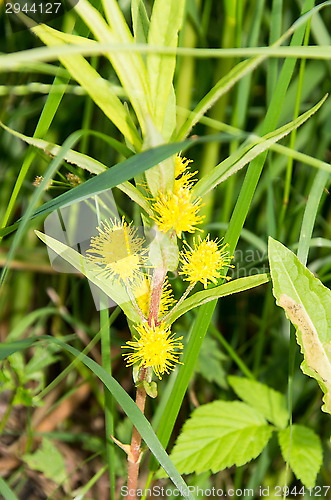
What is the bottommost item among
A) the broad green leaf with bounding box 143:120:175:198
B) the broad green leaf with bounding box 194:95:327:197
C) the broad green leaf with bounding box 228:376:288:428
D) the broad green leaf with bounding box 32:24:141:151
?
the broad green leaf with bounding box 228:376:288:428

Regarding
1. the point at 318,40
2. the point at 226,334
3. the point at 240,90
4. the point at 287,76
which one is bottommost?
the point at 226,334

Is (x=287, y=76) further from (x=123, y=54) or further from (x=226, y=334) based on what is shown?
(x=226, y=334)

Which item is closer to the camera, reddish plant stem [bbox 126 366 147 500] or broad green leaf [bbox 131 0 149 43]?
broad green leaf [bbox 131 0 149 43]

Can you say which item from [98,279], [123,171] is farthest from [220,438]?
[123,171]

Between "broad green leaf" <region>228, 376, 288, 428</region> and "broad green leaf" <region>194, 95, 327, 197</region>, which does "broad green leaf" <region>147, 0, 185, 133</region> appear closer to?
"broad green leaf" <region>194, 95, 327, 197</region>

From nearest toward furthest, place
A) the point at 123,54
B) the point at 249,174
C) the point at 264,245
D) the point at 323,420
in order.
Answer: the point at 123,54 → the point at 249,174 → the point at 264,245 → the point at 323,420

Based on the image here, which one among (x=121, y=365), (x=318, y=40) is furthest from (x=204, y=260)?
(x=121, y=365)

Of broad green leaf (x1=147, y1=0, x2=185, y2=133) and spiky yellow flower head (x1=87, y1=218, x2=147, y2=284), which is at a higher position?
broad green leaf (x1=147, y1=0, x2=185, y2=133)

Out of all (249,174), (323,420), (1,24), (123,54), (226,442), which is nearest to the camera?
(123,54)

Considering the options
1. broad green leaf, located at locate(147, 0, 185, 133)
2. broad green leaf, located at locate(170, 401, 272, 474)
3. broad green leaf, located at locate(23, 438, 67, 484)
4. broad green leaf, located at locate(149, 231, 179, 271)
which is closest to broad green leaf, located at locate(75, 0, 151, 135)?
broad green leaf, located at locate(147, 0, 185, 133)
